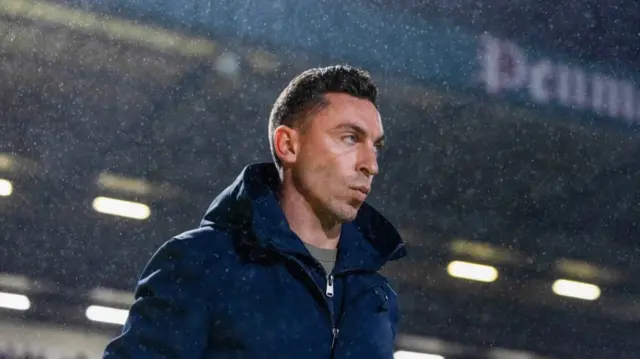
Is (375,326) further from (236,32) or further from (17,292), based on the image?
(17,292)

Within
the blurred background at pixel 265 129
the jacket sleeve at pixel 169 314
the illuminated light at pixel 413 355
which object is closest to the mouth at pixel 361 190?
the jacket sleeve at pixel 169 314

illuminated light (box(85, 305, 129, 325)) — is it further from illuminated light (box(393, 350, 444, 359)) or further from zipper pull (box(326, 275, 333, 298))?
zipper pull (box(326, 275, 333, 298))

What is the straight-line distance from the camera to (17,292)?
5.90 meters

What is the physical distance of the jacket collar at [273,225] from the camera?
1281 millimetres

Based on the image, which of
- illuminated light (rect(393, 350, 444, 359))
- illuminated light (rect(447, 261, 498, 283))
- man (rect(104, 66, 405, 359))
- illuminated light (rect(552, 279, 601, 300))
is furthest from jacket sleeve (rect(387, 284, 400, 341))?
illuminated light (rect(393, 350, 444, 359))

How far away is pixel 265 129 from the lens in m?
4.55

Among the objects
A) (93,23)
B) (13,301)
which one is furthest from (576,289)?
(93,23)

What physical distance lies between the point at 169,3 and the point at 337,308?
320 cm

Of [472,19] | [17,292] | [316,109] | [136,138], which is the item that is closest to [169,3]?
[136,138]

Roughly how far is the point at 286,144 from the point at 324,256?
18 centimetres

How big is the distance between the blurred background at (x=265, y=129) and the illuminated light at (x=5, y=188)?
12 mm

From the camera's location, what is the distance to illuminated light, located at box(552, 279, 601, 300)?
642 cm

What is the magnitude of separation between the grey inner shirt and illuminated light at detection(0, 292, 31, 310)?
497 centimetres

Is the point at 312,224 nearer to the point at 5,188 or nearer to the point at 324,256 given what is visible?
the point at 324,256
